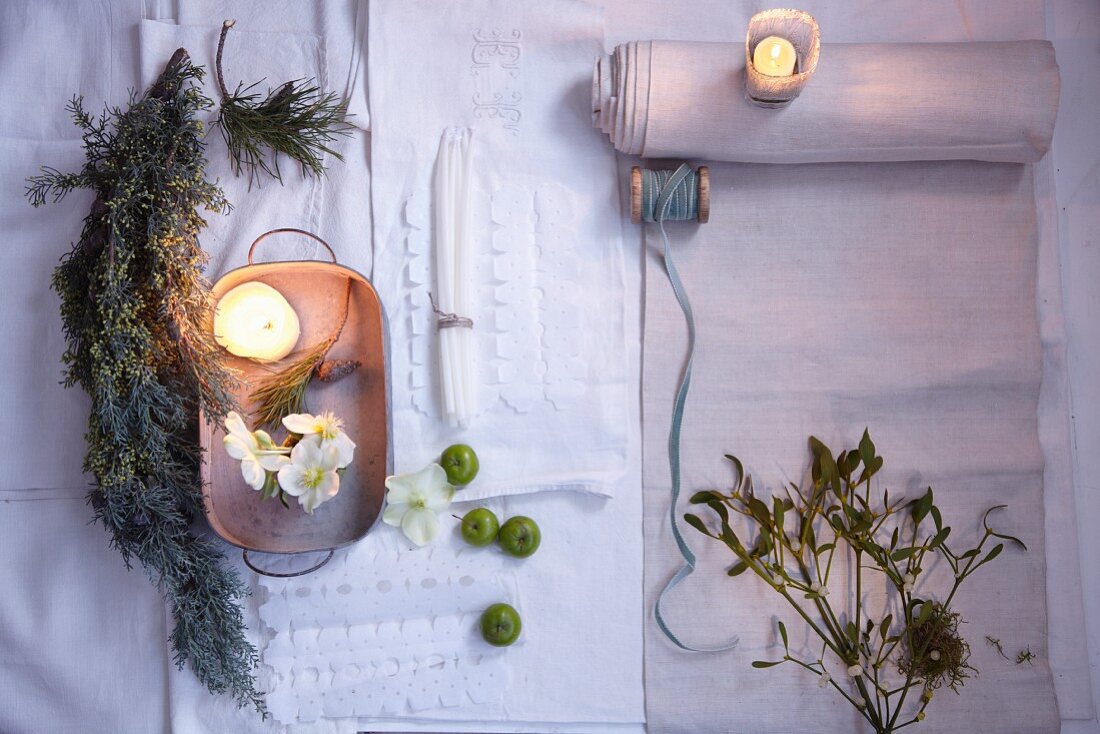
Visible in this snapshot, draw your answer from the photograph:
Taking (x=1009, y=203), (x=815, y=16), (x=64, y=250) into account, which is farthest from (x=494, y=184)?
(x=1009, y=203)

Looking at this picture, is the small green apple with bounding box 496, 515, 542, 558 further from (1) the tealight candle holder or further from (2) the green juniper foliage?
(1) the tealight candle holder

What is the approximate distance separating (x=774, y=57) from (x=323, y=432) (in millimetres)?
753

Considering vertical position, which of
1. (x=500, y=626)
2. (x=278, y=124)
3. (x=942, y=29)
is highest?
(x=942, y=29)

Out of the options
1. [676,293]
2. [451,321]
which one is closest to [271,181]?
[451,321]

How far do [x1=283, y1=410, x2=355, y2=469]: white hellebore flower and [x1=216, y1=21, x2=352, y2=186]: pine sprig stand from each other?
0.38 metres

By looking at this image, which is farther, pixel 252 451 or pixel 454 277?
pixel 454 277

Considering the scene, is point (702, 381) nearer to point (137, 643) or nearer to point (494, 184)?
point (494, 184)

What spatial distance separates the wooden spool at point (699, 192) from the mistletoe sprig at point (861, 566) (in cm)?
35

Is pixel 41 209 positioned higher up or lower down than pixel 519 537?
higher up

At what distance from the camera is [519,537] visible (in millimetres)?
1055

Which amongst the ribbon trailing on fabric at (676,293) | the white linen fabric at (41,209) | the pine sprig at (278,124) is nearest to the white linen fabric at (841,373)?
the ribbon trailing on fabric at (676,293)

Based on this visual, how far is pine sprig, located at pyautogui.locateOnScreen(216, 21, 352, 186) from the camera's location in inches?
41.8

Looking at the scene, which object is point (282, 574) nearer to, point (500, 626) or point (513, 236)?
point (500, 626)

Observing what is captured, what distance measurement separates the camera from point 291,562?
1.08 m
